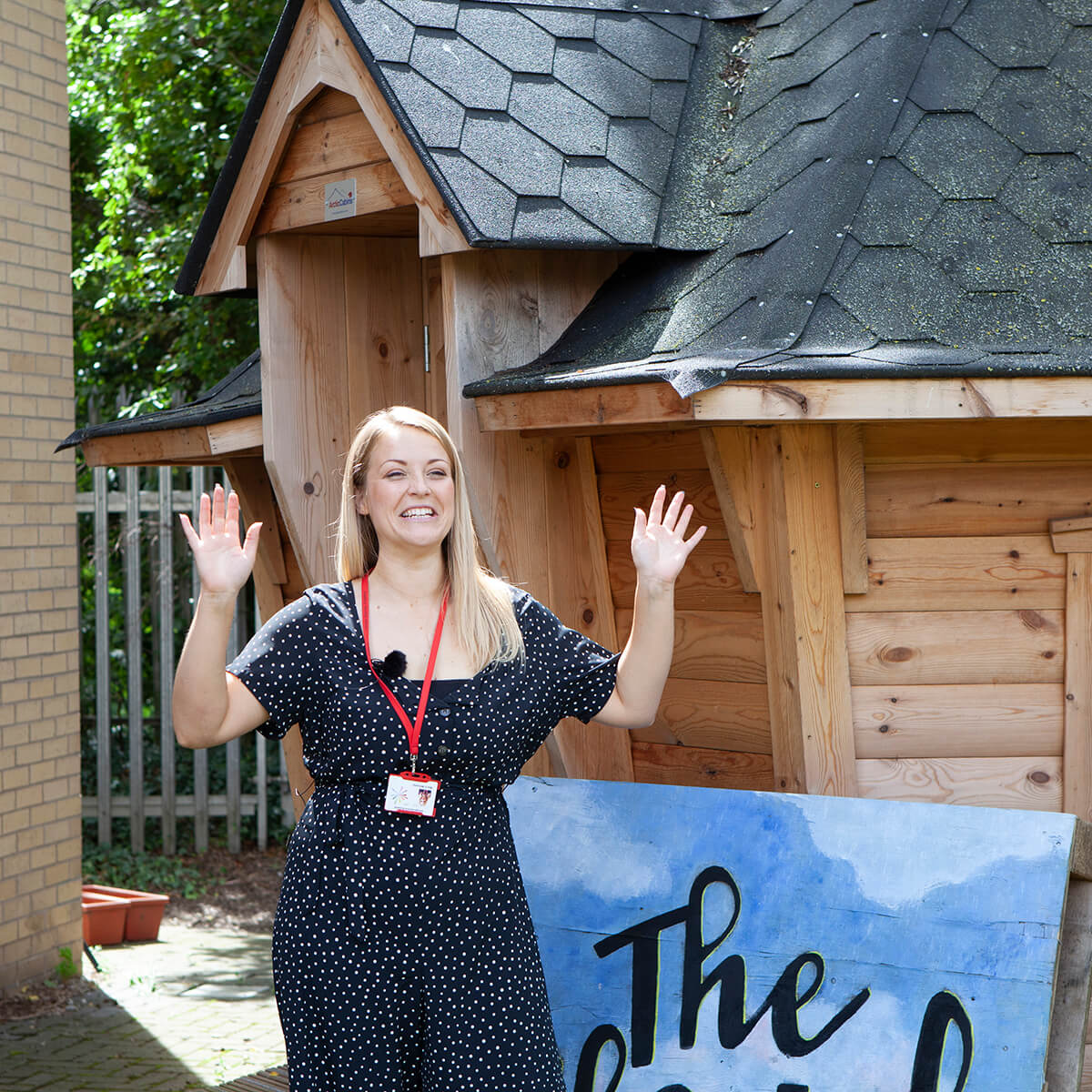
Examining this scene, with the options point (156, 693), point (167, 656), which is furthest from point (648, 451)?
point (156, 693)

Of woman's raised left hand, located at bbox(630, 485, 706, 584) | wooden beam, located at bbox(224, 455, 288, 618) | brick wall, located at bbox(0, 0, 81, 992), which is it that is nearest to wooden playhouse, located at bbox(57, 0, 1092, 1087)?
woman's raised left hand, located at bbox(630, 485, 706, 584)

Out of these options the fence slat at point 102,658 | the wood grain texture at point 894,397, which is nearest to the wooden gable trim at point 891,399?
the wood grain texture at point 894,397

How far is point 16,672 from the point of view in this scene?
6.16 m

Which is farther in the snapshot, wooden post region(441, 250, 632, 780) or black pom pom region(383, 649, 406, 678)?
wooden post region(441, 250, 632, 780)

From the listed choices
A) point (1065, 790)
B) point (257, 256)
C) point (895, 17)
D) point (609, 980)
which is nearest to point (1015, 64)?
point (895, 17)

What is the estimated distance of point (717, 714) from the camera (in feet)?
13.6

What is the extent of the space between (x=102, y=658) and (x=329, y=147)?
5549 millimetres

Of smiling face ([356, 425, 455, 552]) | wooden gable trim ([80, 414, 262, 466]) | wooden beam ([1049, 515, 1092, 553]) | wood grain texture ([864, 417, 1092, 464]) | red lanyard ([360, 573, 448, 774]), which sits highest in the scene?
wooden gable trim ([80, 414, 262, 466])

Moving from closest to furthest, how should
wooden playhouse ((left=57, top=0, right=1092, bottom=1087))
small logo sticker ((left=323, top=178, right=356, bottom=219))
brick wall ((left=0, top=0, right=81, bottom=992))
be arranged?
wooden playhouse ((left=57, top=0, right=1092, bottom=1087)), small logo sticker ((left=323, top=178, right=356, bottom=219)), brick wall ((left=0, top=0, right=81, bottom=992))

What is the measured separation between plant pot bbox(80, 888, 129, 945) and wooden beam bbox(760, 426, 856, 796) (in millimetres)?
4730

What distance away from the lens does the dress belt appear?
2.82 meters

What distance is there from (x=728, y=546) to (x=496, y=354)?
84 cm

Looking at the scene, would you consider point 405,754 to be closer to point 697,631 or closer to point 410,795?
point 410,795

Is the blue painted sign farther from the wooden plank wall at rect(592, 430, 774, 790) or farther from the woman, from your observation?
the woman
